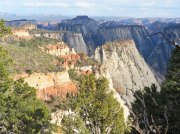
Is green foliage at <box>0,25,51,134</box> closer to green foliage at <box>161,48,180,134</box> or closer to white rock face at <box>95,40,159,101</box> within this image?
green foliage at <box>161,48,180,134</box>

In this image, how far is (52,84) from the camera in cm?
8038

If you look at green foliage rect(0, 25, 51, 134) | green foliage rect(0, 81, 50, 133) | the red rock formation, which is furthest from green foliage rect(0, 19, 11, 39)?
the red rock formation

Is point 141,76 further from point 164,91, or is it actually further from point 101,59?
point 164,91

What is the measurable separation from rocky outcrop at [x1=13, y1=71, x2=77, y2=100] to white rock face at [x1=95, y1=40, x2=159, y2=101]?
123 feet

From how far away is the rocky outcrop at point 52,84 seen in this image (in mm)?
76838

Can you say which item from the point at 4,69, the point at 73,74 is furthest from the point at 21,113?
the point at 73,74

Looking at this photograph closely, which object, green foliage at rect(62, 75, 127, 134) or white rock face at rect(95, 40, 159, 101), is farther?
white rock face at rect(95, 40, 159, 101)

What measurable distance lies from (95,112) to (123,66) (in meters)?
111

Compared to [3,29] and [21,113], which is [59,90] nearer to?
[21,113]

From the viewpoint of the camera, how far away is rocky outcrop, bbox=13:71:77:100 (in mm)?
76838

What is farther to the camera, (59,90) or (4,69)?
(59,90)

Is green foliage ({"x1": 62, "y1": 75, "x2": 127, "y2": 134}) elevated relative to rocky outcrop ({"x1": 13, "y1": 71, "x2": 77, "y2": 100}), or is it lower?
elevated

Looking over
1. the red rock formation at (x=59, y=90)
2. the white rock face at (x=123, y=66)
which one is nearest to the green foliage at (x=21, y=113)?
the red rock formation at (x=59, y=90)

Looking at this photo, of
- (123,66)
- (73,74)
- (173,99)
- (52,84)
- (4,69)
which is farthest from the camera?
(123,66)
